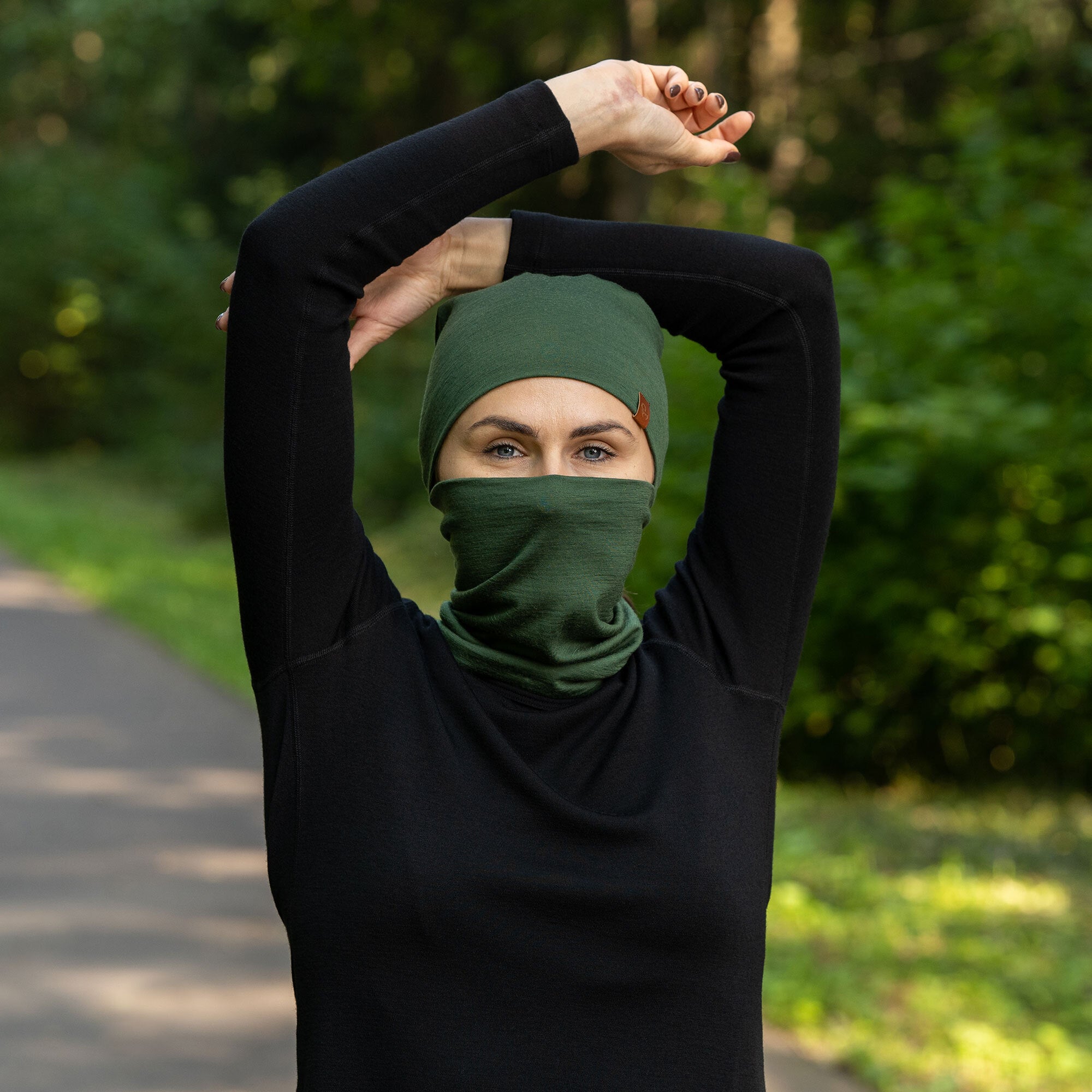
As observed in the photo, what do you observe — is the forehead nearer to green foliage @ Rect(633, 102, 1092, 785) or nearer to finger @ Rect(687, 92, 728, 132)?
finger @ Rect(687, 92, 728, 132)

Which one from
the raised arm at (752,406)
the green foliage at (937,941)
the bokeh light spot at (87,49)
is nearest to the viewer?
the raised arm at (752,406)

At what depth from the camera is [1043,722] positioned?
260 inches

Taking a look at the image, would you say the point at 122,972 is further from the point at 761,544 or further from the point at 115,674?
the point at 115,674

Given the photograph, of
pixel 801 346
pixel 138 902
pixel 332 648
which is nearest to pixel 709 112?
pixel 801 346

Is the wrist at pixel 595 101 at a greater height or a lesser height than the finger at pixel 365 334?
greater

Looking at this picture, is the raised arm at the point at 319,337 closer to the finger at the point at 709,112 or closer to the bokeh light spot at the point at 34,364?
the finger at the point at 709,112

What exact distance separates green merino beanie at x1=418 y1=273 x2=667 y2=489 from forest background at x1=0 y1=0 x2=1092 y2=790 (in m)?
3.90

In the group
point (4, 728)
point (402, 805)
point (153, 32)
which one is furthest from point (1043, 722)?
point (153, 32)

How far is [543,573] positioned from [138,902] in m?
3.77

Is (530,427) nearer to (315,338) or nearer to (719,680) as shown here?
(315,338)

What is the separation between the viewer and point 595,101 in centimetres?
182

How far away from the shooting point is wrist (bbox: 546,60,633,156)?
181 centimetres

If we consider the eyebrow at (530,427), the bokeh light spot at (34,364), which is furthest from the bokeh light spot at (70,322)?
the eyebrow at (530,427)

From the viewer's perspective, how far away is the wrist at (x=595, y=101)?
1812 millimetres
